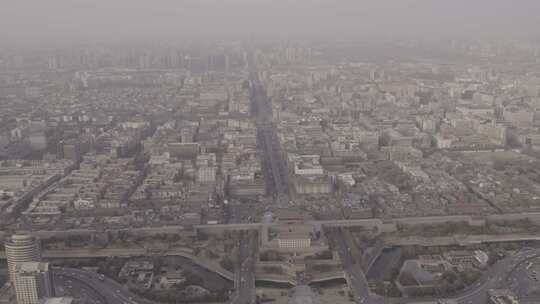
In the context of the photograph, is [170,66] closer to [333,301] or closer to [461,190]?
[461,190]

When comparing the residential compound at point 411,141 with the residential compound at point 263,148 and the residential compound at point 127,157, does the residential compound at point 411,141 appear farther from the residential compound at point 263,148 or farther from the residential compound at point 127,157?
the residential compound at point 127,157

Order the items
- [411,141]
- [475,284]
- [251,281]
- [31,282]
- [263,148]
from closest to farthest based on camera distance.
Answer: [31,282] → [475,284] → [251,281] → [411,141] → [263,148]

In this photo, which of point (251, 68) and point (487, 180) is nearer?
point (487, 180)

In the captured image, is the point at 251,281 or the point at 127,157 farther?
the point at 127,157

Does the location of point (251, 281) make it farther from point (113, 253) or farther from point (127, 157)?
point (127, 157)

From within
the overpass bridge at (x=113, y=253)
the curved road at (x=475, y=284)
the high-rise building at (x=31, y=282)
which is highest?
the high-rise building at (x=31, y=282)

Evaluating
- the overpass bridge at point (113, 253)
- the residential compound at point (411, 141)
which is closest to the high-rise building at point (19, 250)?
the overpass bridge at point (113, 253)

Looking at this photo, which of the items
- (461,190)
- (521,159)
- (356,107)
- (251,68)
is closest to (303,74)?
(251,68)

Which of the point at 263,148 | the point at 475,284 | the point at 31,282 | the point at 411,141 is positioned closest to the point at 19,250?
the point at 31,282
